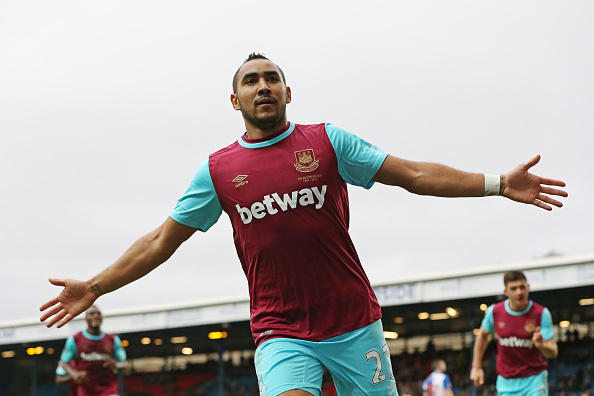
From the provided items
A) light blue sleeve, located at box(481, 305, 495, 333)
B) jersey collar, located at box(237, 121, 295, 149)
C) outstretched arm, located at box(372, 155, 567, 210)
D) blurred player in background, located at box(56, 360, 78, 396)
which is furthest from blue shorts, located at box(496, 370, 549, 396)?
blurred player in background, located at box(56, 360, 78, 396)

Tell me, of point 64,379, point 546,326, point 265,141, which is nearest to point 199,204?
point 265,141

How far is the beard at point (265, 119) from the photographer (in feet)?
16.2

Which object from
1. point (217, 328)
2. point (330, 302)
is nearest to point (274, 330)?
point (330, 302)

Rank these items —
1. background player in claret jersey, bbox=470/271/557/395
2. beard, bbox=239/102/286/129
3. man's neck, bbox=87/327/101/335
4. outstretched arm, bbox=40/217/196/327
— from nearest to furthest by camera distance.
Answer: beard, bbox=239/102/286/129 < outstretched arm, bbox=40/217/196/327 < background player in claret jersey, bbox=470/271/557/395 < man's neck, bbox=87/327/101/335

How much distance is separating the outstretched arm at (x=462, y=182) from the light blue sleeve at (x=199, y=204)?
112cm

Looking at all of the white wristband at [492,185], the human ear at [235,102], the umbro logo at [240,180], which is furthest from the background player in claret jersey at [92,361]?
the white wristband at [492,185]

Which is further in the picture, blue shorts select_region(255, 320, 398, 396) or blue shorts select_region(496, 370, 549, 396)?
blue shorts select_region(496, 370, 549, 396)

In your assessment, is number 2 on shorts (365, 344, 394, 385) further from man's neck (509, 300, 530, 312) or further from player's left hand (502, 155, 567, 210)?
man's neck (509, 300, 530, 312)

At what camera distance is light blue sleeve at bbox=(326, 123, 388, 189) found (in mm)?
4840

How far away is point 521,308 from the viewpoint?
9828 millimetres

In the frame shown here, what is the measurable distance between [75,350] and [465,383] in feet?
76.6

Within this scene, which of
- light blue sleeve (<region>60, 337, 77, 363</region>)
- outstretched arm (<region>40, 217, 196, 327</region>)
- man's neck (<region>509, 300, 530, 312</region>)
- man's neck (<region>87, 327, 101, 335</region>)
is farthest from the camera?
man's neck (<region>87, 327, 101, 335</region>)

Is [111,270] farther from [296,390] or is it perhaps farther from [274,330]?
[296,390]

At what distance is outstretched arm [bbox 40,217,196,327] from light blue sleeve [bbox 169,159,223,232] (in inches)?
2.7
